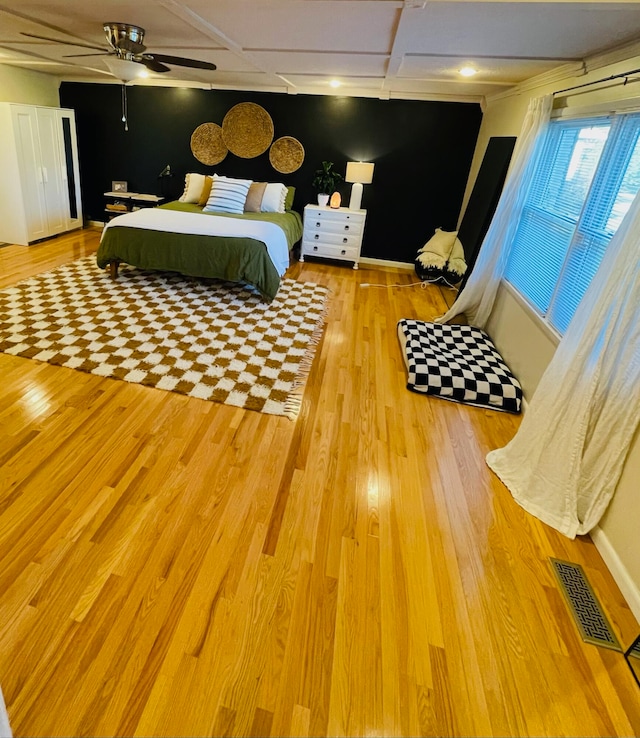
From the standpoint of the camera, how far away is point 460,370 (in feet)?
9.43

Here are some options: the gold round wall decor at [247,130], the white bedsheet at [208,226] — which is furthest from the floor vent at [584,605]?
the gold round wall decor at [247,130]

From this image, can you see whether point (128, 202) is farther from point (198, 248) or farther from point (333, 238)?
point (333, 238)

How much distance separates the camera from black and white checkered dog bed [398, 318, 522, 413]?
2730mm

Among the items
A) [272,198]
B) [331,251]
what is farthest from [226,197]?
[331,251]

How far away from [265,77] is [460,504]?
4.62 meters

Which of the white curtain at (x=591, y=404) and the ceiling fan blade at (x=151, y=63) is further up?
the ceiling fan blade at (x=151, y=63)

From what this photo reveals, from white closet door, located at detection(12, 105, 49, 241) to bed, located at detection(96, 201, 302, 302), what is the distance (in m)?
1.90

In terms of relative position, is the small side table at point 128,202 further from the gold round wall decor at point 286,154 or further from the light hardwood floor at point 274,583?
the light hardwood floor at point 274,583

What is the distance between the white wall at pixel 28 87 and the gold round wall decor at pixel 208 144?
6.71 ft

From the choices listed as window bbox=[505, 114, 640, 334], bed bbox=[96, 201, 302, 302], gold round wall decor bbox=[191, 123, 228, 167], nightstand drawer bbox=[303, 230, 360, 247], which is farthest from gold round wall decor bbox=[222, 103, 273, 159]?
window bbox=[505, 114, 640, 334]

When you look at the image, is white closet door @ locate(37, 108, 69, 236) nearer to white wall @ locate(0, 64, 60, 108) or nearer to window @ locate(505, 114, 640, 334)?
white wall @ locate(0, 64, 60, 108)

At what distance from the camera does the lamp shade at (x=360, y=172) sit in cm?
504

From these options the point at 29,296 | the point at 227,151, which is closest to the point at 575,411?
the point at 29,296

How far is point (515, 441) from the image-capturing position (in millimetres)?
2156
